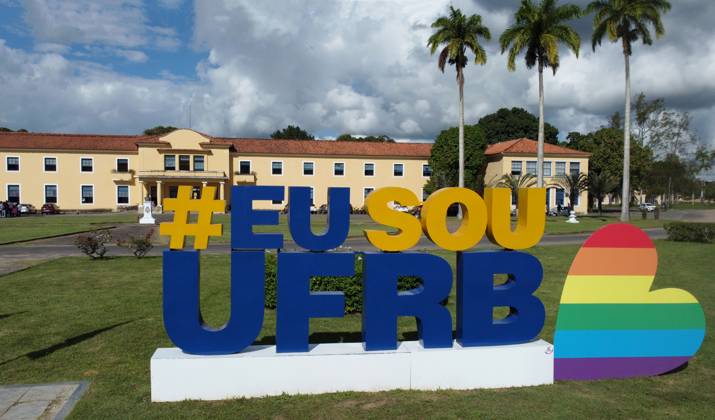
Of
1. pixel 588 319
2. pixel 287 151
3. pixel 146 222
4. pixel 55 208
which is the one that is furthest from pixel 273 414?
pixel 55 208

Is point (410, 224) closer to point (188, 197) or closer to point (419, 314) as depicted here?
point (419, 314)

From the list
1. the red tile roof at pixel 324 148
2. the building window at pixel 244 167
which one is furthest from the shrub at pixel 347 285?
the building window at pixel 244 167

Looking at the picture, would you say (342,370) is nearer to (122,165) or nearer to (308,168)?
(308,168)

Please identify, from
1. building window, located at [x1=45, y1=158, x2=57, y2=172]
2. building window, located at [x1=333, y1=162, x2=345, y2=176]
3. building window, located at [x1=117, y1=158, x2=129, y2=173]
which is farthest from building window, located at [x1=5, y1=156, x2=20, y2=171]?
building window, located at [x1=333, y1=162, x2=345, y2=176]

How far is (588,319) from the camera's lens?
21.2 feet

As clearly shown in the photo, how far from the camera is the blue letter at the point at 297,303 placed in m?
6.04

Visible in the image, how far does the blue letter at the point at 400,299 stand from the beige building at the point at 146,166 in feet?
146

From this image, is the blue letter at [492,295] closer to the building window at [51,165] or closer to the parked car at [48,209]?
the parked car at [48,209]

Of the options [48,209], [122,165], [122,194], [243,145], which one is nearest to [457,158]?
[243,145]

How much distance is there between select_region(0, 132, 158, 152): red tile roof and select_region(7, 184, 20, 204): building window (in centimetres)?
402

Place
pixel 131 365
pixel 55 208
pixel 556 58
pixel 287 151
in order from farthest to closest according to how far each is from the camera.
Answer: pixel 287 151
pixel 55 208
pixel 556 58
pixel 131 365

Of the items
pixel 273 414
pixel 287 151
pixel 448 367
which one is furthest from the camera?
pixel 287 151

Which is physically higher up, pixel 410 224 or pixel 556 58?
pixel 556 58

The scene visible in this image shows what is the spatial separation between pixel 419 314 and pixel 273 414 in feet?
6.96
